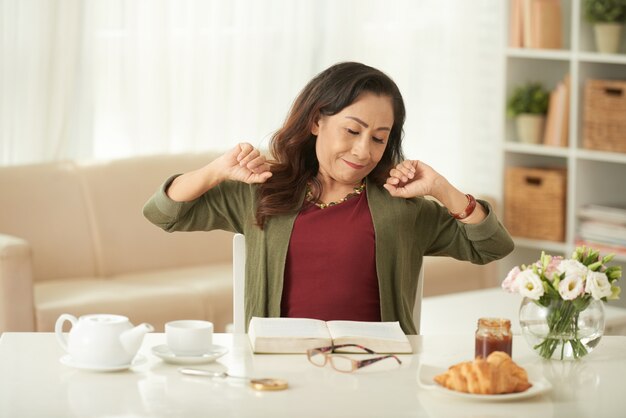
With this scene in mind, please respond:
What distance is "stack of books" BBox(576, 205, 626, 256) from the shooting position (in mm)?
4613

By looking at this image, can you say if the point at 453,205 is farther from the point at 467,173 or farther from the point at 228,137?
the point at 467,173

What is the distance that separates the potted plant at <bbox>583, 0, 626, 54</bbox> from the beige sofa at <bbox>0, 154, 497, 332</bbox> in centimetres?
109

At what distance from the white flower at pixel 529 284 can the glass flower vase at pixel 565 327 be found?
3 centimetres

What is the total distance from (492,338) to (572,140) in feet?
9.83

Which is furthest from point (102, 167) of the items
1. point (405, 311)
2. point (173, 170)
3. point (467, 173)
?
point (405, 311)

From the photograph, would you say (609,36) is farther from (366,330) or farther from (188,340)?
(188,340)

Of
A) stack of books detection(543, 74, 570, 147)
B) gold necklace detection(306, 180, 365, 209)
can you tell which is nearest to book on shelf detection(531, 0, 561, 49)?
stack of books detection(543, 74, 570, 147)

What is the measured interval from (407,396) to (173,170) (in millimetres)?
2805

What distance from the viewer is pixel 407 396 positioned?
1.78 metres

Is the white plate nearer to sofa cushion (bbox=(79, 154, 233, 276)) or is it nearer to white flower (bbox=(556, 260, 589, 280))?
white flower (bbox=(556, 260, 589, 280))

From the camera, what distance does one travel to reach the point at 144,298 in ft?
12.4

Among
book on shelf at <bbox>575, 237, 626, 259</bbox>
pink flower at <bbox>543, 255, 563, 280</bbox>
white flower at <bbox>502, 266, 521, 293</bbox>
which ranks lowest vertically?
book on shelf at <bbox>575, 237, 626, 259</bbox>

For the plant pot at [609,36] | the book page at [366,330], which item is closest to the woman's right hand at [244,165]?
the book page at [366,330]

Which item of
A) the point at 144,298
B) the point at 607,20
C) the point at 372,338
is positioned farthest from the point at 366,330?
the point at 607,20
